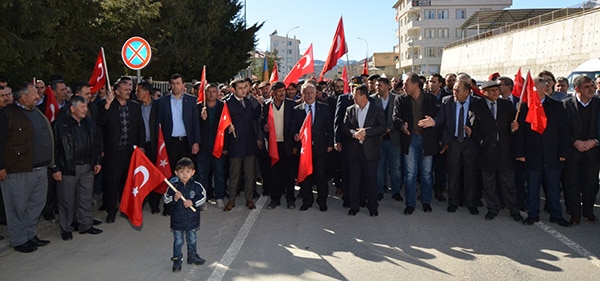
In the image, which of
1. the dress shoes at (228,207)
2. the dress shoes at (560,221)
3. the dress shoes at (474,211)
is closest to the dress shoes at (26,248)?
the dress shoes at (228,207)

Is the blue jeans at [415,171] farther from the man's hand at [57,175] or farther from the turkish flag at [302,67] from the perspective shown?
the man's hand at [57,175]

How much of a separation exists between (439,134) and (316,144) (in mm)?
1925

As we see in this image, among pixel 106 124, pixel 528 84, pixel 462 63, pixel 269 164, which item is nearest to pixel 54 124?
pixel 106 124

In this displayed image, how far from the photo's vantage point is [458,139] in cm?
781

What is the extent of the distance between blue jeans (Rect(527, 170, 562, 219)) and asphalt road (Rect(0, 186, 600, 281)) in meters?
0.24

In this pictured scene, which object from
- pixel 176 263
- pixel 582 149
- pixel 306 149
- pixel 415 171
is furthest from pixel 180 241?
pixel 582 149

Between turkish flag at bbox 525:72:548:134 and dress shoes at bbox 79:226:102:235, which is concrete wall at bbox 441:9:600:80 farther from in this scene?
dress shoes at bbox 79:226:102:235

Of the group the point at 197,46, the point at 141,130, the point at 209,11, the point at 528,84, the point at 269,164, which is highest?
the point at 209,11

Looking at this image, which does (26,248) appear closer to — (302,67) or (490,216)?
(302,67)

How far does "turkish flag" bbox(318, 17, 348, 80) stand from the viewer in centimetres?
969

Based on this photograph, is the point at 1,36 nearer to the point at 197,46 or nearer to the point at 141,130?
the point at 141,130

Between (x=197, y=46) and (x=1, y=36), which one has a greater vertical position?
(x=197, y=46)

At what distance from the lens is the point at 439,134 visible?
8094 millimetres

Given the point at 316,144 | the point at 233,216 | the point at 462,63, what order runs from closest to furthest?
the point at 233,216
the point at 316,144
the point at 462,63
